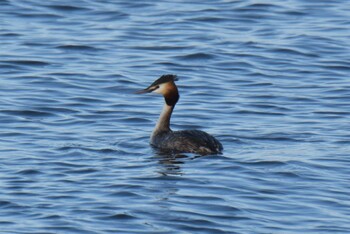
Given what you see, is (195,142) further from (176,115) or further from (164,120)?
(176,115)

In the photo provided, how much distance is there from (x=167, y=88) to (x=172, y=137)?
928mm

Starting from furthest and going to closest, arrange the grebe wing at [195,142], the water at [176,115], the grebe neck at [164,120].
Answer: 1. the grebe neck at [164,120]
2. the grebe wing at [195,142]
3. the water at [176,115]

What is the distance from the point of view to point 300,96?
16.5 metres

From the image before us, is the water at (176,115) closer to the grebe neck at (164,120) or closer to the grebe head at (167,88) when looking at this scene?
the grebe neck at (164,120)

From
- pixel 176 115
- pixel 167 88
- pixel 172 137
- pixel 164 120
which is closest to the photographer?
pixel 172 137

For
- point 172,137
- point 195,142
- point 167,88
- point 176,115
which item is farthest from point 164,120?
point 176,115

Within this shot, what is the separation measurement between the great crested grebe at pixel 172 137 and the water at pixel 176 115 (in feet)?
0.47

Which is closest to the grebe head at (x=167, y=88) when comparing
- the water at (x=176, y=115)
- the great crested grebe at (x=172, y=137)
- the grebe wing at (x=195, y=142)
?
the great crested grebe at (x=172, y=137)

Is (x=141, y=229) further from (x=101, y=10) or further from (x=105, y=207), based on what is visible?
(x=101, y=10)

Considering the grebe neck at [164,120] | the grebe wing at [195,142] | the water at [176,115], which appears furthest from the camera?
the grebe neck at [164,120]

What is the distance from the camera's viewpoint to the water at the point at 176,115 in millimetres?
10539

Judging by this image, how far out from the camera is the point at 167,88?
1416 cm

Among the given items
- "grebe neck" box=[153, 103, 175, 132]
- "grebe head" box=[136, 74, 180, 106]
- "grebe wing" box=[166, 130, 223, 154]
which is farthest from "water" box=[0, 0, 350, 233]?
"grebe head" box=[136, 74, 180, 106]

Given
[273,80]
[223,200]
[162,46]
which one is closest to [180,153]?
[223,200]
